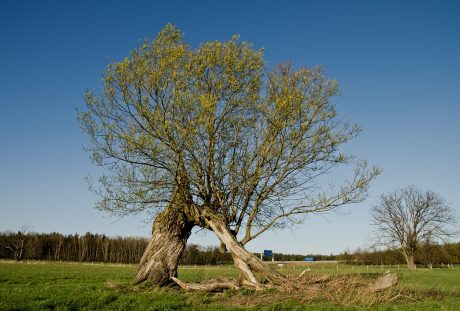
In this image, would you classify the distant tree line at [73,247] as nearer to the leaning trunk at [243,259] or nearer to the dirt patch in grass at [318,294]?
the leaning trunk at [243,259]

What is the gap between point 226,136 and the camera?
17.4m

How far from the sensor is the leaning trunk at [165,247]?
57.7 ft

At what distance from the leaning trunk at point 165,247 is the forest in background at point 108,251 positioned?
81396 mm

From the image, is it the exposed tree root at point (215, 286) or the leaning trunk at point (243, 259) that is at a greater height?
the leaning trunk at point (243, 259)

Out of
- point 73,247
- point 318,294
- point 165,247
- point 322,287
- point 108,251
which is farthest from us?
point 108,251

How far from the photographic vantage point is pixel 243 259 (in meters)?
16.2

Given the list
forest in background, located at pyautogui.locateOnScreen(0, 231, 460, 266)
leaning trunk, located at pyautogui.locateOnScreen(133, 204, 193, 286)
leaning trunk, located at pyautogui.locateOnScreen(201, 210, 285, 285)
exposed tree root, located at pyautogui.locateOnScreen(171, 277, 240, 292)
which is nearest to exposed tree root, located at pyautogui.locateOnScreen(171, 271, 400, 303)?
exposed tree root, located at pyautogui.locateOnScreen(171, 277, 240, 292)

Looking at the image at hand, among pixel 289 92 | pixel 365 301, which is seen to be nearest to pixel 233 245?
pixel 365 301

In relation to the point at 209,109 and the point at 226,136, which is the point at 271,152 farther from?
the point at 209,109

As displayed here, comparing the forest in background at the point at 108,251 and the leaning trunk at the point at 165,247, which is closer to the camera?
the leaning trunk at the point at 165,247

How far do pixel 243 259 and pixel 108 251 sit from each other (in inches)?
4619

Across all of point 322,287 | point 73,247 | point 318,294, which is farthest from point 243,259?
point 73,247

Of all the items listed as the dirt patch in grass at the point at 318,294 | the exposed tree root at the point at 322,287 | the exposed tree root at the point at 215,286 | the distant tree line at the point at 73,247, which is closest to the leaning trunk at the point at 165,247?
the exposed tree root at the point at 322,287

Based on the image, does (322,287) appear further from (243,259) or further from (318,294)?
(243,259)
